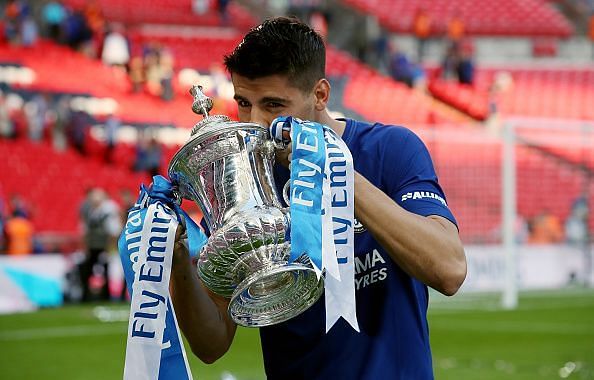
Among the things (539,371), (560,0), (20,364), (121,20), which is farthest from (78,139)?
(560,0)

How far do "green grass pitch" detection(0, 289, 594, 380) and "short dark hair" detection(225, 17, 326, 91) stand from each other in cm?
501

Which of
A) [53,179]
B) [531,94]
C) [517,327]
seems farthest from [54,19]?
[517,327]

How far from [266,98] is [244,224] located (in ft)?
1.42

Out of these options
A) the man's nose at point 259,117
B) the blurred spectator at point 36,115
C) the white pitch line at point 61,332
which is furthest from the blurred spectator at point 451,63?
the man's nose at point 259,117

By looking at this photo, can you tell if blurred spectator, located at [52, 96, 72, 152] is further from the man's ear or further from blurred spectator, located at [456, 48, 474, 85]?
the man's ear

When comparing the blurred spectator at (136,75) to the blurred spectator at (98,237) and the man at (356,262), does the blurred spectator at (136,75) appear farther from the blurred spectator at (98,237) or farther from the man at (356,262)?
the man at (356,262)

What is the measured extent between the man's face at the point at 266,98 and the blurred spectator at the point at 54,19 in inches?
829

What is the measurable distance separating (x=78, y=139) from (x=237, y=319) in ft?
60.1

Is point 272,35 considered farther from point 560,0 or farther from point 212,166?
point 560,0

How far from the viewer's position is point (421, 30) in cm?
2872

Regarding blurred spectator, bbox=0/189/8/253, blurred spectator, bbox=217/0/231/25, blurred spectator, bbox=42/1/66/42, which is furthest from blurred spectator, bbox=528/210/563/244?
blurred spectator, bbox=217/0/231/25

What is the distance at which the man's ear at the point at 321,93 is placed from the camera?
114 inches

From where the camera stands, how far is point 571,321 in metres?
12.2

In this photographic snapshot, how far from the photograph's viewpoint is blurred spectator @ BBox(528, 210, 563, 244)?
1773 centimetres
